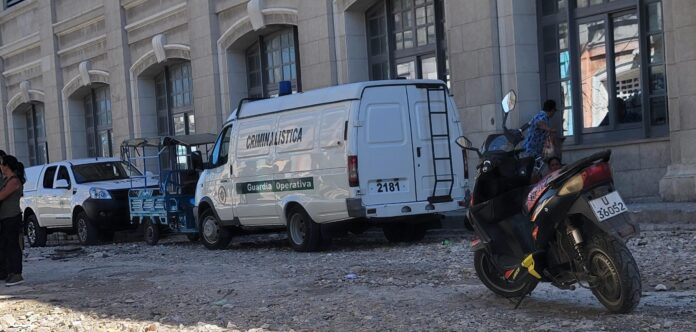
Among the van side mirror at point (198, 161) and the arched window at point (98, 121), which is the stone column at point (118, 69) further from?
the van side mirror at point (198, 161)

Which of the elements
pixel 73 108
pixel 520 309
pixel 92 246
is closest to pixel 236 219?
pixel 92 246

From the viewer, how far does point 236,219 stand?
14.7 metres

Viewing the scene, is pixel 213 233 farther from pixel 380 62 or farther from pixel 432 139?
Answer: pixel 380 62

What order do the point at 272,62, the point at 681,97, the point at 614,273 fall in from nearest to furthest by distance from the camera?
the point at 614,273, the point at 681,97, the point at 272,62

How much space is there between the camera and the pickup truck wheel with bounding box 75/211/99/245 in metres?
18.1

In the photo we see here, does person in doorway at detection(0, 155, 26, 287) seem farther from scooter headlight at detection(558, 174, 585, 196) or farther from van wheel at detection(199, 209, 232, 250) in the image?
scooter headlight at detection(558, 174, 585, 196)

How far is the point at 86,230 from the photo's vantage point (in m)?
18.2

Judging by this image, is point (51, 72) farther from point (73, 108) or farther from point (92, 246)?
point (92, 246)

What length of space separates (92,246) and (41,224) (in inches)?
93.3

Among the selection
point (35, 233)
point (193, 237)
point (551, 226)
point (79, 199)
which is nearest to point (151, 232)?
point (193, 237)

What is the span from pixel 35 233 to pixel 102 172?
259 cm

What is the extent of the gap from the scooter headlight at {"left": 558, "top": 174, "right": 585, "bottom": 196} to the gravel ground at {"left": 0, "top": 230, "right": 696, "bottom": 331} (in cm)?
100

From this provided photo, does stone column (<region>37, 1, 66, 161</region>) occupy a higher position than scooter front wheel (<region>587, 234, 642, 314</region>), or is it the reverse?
stone column (<region>37, 1, 66, 161</region>)

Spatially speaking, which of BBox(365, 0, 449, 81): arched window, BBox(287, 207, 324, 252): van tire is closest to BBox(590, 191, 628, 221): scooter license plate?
BBox(287, 207, 324, 252): van tire
